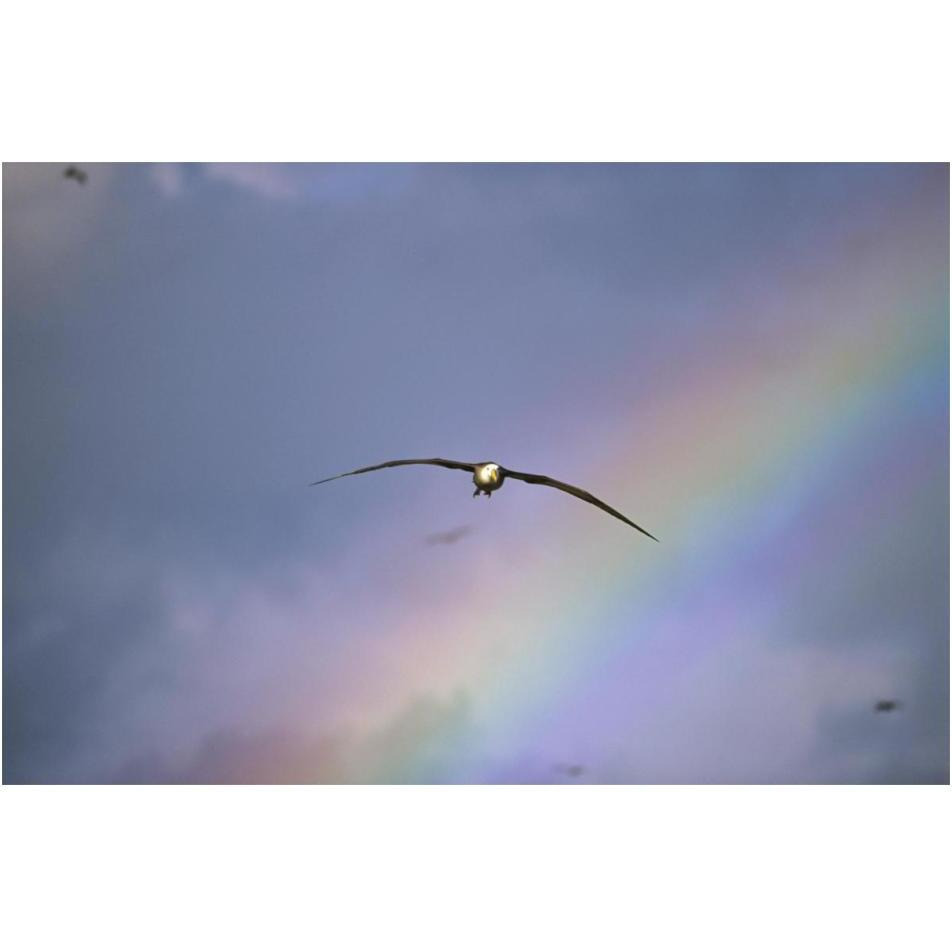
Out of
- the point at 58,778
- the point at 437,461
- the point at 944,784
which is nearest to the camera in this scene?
the point at 437,461

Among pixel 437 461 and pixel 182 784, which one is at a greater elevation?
pixel 437 461

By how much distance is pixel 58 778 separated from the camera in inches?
1811

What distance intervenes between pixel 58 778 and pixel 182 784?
48.8ft

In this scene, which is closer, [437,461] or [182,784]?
[437,461]
